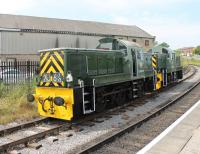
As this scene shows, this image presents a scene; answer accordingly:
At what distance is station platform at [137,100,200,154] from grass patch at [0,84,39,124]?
15.7 feet

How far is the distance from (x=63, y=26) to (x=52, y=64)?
122 ft

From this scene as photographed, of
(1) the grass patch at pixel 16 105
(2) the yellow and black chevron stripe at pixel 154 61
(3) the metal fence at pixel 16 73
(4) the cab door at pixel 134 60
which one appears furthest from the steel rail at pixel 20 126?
(2) the yellow and black chevron stripe at pixel 154 61

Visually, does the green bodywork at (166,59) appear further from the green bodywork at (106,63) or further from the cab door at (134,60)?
the cab door at (134,60)

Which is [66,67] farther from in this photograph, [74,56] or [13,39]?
[13,39]

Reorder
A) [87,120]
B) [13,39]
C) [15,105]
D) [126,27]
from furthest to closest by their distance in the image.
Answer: [126,27], [13,39], [15,105], [87,120]

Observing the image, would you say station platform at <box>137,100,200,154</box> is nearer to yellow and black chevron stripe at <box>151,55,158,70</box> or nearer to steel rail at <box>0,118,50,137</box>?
steel rail at <box>0,118,50,137</box>

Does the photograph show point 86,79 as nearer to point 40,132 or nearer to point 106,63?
point 106,63

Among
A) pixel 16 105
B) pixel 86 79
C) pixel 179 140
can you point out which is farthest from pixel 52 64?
pixel 179 140

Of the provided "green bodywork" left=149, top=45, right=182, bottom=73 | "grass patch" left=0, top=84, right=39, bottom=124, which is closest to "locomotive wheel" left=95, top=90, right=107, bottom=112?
"grass patch" left=0, top=84, right=39, bottom=124

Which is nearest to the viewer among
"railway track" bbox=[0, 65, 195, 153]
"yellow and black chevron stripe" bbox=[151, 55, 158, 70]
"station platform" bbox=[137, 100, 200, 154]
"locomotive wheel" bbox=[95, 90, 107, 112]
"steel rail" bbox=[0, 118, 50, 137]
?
"station platform" bbox=[137, 100, 200, 154]

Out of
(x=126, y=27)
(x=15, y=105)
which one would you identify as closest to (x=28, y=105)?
(x=15, y=105)

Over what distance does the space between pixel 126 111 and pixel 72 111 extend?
3.21 meters

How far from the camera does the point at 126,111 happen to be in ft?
34.7

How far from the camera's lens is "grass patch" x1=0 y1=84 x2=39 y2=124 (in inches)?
356
